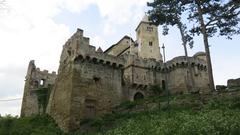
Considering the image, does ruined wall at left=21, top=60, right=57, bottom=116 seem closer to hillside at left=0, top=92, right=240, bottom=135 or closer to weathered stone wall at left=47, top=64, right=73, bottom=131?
weathered stone wall at left=47, top=64, right=73, bottom=131

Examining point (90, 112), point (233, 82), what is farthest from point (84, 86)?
point (233, 82)

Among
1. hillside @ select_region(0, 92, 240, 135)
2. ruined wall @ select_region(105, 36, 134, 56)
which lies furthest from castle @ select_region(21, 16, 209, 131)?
ruined wall @ select_region(105, 36, 134, 56)

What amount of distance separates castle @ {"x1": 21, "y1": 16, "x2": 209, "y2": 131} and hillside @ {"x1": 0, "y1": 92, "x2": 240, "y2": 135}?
5.11ft

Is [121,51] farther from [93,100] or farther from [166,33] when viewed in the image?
[93,100]

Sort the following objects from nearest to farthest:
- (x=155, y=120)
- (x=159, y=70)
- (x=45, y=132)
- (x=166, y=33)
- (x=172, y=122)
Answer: (x=172, y=122), (x=155, y=120), (x=45, y=132), (x=166, y=33), (x=159, y=70)

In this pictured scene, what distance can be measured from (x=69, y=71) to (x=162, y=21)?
12307 mm

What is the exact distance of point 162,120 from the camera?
916 inches

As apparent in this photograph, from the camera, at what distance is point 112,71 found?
3516 centimetres

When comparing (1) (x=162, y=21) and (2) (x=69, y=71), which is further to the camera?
(1) (x=162, y=21)

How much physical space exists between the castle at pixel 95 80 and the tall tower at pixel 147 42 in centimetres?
900

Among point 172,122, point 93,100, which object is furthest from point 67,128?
point 172,122

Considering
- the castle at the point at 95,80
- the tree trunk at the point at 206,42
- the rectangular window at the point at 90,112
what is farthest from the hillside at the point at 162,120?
the tree trunk at the point at 206,42

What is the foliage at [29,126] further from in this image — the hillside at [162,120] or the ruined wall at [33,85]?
the ruined wall at [33,85]

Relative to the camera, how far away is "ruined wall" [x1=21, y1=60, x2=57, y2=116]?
4398 cm
